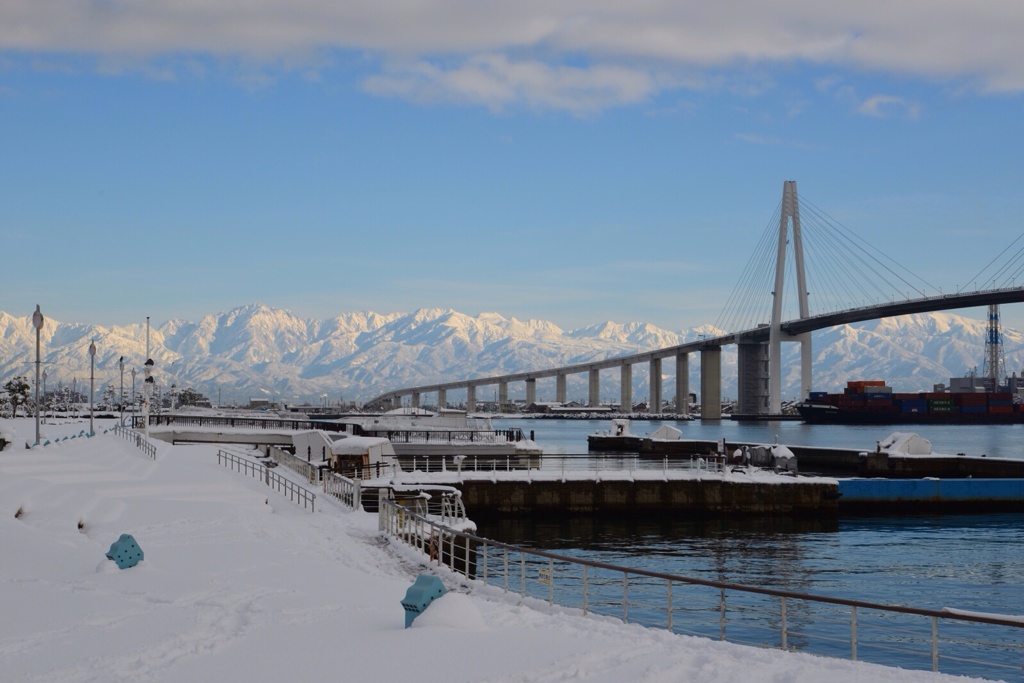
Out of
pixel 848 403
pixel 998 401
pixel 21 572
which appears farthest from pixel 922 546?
pixel 998 401

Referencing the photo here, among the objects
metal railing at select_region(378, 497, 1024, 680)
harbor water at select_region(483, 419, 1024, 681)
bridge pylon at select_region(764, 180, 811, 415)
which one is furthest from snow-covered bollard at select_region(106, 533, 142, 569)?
bridge pylon at select_region(764, 180, 811, 415)

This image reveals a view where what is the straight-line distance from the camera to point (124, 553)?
17.3 metres

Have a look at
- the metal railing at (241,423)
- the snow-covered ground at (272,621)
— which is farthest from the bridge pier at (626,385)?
the snow-covered ground at (272,621)

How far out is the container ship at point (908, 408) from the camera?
16725 centimetres

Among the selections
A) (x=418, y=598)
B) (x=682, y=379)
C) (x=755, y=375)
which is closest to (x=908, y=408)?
(x=755, y=375)

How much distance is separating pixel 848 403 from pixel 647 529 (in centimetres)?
13957

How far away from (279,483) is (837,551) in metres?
19.0

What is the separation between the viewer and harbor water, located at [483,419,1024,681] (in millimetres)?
27656

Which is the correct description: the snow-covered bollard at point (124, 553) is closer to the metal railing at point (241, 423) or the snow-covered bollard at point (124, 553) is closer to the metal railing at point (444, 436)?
the metal railing at point (444, 436)

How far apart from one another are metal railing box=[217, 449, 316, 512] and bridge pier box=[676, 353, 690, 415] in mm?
125598

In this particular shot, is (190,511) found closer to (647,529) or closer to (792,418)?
(647,529)

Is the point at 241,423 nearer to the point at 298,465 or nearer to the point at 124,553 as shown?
the point at 298,465

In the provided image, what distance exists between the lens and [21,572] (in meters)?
16.9

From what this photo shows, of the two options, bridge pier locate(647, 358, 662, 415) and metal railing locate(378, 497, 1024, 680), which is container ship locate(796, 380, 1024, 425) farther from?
metal railing locate(378, 497, 1024, 680)
